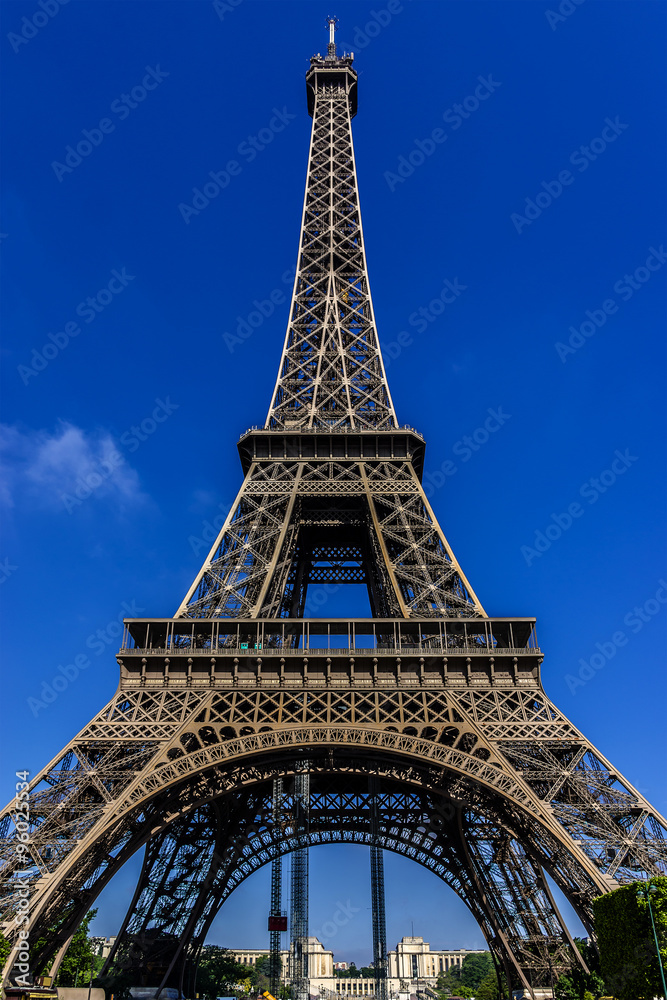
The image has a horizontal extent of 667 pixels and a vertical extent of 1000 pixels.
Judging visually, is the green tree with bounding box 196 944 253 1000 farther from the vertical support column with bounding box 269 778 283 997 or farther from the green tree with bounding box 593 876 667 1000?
the green tree with bounding box 593 876 667 1000

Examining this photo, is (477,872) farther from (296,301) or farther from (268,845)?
(296,301)

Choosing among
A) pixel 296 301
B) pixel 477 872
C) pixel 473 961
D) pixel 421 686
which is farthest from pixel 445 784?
pixel 473 961

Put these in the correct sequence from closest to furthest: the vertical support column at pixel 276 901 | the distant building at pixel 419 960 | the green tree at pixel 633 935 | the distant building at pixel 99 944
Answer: the green tree at pixel 633 935, the vertical support column at pixel 276 901, the distant building at pixel 99 944, the distant building at pixel 419 960

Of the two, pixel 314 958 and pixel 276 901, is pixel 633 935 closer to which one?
pixel 276 901

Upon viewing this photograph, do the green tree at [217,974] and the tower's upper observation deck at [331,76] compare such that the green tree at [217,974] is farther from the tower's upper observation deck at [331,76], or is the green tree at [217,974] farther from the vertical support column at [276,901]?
the tower's upper observation deck at [331,76]

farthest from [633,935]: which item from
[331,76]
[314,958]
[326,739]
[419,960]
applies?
[419,960]

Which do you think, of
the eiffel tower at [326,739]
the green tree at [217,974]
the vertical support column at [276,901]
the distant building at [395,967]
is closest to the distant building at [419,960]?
the distant building at [395,967]

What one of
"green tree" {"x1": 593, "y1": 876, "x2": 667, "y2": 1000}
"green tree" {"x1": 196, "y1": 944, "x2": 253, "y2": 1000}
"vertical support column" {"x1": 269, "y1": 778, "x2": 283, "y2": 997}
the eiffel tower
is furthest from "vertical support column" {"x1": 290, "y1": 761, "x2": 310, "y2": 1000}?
"green tree" {"x1": 593, "y1": 876, "x2": 667, "y2": 1000}
